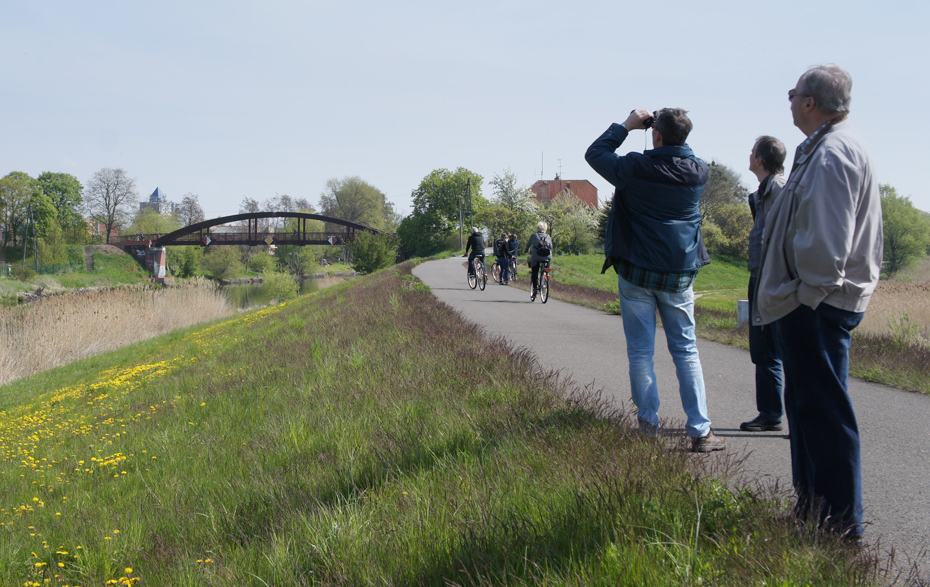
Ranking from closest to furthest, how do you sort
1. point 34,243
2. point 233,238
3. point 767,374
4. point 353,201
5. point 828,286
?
point 828,286 < point 767,374 < point 34,243 < point 233,238 < point 353,201

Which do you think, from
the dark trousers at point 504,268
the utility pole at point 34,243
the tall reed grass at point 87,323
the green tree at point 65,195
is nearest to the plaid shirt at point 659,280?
the tall reed grass at point 87,323

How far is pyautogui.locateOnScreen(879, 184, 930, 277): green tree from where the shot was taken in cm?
7275

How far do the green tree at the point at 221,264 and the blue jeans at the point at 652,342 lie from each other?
288ft

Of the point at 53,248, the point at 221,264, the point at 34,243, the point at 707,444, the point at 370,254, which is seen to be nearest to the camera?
the point at 707,444

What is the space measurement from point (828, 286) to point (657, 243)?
157cm

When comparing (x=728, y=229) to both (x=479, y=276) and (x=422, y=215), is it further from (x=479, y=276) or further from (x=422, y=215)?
(x=479, y=276)

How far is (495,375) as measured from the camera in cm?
541

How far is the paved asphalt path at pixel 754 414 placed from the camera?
3207 millimetres

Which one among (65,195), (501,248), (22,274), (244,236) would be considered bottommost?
(22,274)

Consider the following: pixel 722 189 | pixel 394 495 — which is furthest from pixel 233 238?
pixel 394 495

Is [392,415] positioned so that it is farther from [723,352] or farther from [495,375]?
[723,352]

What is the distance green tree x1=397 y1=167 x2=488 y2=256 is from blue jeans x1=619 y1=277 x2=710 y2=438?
8602 cm

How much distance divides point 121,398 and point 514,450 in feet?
27.6

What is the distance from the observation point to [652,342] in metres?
4.25
